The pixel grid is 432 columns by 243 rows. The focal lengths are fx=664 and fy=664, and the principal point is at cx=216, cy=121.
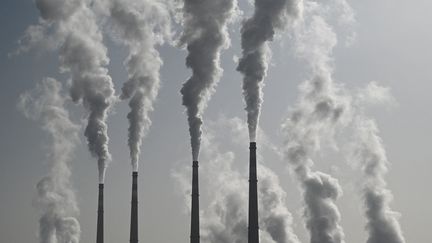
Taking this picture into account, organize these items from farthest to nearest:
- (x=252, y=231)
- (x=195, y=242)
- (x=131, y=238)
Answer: (x=131, y=238) → (x=195, y=242) → (x=252, y=231)

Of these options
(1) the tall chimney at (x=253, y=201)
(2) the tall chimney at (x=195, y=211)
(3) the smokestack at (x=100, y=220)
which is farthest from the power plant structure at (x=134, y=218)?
(1) the tall chimney at (x=253, y=201)

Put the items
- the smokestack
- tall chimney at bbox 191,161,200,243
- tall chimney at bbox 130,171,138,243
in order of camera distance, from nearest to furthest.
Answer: tall chimney at bbox 191,161,200,243
tall chimney at bbox 130,171,138,243
the smokestack

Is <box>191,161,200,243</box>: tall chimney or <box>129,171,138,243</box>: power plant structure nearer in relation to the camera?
<box>191,161,200,243</box>: tall chimney

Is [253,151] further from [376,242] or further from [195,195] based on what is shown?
[376,242]

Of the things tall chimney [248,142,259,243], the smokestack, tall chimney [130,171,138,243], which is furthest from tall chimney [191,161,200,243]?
the smokestack

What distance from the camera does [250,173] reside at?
36406 mm

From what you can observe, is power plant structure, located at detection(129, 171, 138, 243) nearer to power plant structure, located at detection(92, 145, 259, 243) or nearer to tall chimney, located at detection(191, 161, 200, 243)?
power plant structure, located at detection(92, 145, 259, 243)

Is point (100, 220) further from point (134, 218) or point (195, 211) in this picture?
point (195, 211)

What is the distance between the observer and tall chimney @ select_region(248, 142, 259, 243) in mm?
35406

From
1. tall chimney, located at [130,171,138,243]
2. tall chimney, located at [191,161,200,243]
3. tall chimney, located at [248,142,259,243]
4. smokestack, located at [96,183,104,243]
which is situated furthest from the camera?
smokestack, located at [96,183,104,243]

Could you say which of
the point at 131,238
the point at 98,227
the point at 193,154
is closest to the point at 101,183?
the point at 98,227

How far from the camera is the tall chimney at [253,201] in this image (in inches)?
1394

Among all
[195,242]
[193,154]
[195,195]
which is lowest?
[195,242]

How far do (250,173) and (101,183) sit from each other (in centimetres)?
1722
